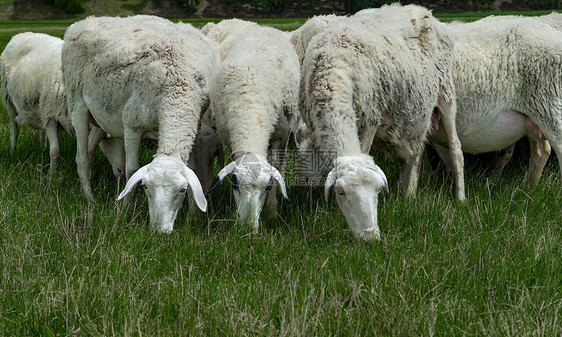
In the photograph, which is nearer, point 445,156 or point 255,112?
point 255,112

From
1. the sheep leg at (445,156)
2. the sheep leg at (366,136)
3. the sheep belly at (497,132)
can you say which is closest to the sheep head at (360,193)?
the sheep leg at (366,136)

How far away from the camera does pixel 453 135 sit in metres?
6.34

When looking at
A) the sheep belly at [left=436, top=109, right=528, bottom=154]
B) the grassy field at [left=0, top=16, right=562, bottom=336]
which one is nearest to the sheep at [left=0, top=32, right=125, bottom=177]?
the grassy field at [left=0, top=16, right=562, bottom=336]

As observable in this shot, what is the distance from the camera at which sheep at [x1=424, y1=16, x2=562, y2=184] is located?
6262 mm

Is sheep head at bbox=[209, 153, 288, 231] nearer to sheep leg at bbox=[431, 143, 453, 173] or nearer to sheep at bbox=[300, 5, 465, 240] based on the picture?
sheep at bbox=[300, 5, 465, 240]

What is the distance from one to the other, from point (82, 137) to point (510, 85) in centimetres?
460

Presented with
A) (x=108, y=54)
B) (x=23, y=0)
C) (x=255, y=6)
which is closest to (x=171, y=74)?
(x=108, y=54)

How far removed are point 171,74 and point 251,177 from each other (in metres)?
1.37

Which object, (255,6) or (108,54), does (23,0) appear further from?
(108,54)

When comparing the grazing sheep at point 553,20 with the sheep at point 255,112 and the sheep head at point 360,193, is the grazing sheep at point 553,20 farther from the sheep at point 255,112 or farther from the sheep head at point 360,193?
the sheep head at point 360,193

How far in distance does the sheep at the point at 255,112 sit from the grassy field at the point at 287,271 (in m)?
0.39

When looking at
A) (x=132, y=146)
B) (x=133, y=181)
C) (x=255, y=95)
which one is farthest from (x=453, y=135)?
(x=133, y=181)

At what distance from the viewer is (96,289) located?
3596 millimetres

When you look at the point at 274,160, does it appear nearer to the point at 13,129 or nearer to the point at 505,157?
the point at 505,157
